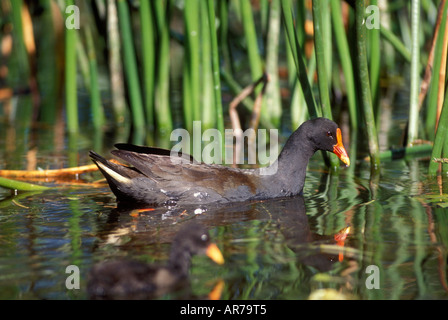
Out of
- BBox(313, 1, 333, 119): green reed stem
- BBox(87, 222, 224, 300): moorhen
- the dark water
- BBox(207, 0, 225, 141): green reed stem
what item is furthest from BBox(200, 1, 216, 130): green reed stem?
BBox(87, 222, 224, 300): moorhen

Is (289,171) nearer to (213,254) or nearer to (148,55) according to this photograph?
(213,254)

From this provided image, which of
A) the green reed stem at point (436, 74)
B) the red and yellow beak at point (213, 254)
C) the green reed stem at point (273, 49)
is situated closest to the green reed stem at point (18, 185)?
the red and yellow beak at point (213, 254)

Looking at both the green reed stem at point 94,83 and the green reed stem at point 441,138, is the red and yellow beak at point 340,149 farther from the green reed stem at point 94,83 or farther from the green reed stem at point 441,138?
the green reed stem at point 94,83

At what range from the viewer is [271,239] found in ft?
14.3

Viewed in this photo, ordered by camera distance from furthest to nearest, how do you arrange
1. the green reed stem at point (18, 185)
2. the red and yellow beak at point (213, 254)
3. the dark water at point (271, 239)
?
the green reed stem at point (18, 185) < the red and yellow beak at point (213, 254) < the dark water at point (271, 239)

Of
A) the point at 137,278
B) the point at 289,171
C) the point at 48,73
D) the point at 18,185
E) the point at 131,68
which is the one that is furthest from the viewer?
the point at 48,73

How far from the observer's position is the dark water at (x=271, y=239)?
11.7ft

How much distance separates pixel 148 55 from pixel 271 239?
386 centimetres

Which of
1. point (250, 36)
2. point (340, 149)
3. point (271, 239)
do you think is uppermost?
point (250, 36)

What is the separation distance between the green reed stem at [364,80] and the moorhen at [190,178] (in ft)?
1.20

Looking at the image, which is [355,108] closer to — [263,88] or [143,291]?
[263,88]

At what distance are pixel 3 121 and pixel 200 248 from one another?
632cm

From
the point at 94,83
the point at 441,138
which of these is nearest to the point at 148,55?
the point at 94,83

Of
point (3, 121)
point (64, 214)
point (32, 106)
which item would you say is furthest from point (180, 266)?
point (32, 106)
